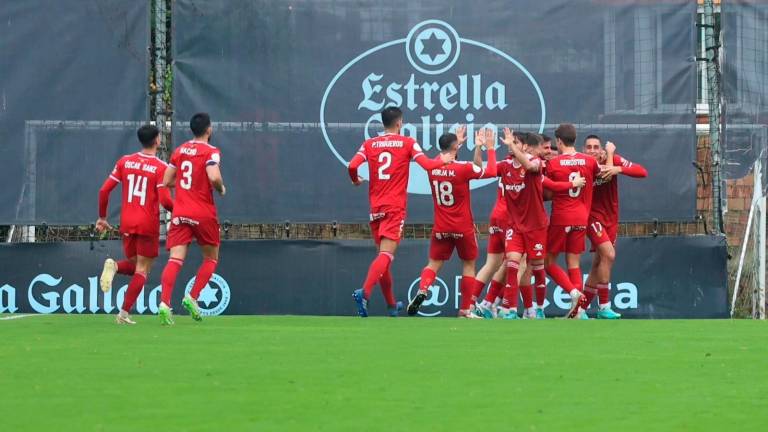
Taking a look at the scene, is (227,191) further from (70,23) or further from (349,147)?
(70,23)

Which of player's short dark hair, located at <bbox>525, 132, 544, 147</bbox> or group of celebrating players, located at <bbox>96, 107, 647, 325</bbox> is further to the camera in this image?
player's short dark hair, located at <bbox>525, 132, 544, 147</bbox>

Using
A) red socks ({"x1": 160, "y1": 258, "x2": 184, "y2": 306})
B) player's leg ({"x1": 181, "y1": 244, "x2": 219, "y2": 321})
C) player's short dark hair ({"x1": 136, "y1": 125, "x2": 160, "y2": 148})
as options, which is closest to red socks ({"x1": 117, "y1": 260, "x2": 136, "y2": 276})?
red socks ({"x1": 160, "y1": 258, "x2": 184, "y2": 306})

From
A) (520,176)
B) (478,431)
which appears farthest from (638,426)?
(520,176)

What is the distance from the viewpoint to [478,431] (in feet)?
18.2

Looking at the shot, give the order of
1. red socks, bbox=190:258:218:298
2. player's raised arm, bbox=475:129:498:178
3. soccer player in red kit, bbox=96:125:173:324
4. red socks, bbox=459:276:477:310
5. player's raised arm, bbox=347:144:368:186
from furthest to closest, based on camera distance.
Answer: red socks, bbox=459:276:477:310, player's raised arm, bbox=347:144:368:186, player's raised arm, bbox=475:129:498:178, soccer player in red kit, bbox=96:125:173:324, red socks, bbox=190:258:218:298

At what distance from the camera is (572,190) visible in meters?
14.5

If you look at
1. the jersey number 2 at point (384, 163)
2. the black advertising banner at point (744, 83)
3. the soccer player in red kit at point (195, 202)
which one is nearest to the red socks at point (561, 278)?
the jersey number 2 at point (384, 163)

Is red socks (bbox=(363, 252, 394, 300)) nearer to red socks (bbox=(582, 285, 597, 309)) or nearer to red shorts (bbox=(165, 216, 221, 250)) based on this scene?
red shorts (bbox=(165, 216, 221, 250))

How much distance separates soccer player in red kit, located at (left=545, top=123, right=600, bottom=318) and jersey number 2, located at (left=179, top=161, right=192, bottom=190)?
3814mm

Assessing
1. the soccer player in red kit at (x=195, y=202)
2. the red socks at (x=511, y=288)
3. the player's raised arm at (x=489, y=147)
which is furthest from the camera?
the red socks at (x=511, y=288)

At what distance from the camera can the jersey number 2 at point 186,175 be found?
1285 cm

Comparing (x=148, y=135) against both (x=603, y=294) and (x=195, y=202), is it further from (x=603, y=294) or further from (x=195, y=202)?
(x=603, y=294)

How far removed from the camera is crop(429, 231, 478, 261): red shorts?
48.1 ft

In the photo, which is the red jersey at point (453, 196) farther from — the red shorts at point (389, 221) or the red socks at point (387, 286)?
the red socks at point (387, 286)
